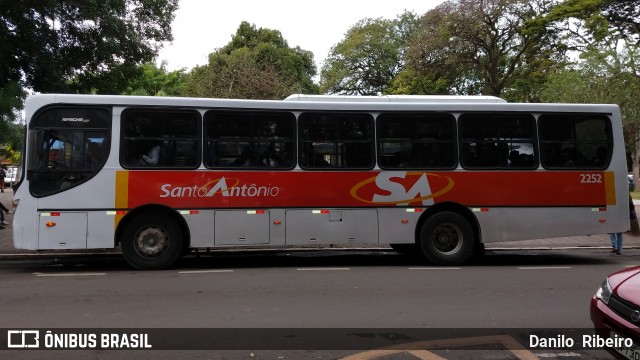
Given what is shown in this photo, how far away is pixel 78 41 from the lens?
15758 mm

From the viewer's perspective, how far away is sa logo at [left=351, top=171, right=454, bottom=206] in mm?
9695

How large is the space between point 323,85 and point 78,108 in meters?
35.2

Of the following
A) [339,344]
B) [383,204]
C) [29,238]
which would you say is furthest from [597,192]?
[29,238]

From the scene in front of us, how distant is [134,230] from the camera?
910 cm

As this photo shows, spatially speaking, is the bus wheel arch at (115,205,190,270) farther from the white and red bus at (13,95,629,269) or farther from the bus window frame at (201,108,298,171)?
the bus window frame at (201,108,298,171)

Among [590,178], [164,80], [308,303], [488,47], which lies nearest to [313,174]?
[308,303]

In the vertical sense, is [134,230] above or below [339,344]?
above

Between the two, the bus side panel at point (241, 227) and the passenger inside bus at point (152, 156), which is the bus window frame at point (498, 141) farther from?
the passenger inside bus at point (152, 156)

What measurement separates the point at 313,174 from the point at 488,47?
25991mm

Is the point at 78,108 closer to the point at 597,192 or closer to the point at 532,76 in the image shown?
the point at 597,192

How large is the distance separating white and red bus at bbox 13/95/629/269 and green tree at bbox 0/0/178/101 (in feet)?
21.6

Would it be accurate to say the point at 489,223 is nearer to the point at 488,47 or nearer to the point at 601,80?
the point at 601,80

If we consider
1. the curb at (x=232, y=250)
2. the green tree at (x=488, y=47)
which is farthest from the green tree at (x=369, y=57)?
the curb at (x=232, y=250)

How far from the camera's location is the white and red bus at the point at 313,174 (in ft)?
29.2
